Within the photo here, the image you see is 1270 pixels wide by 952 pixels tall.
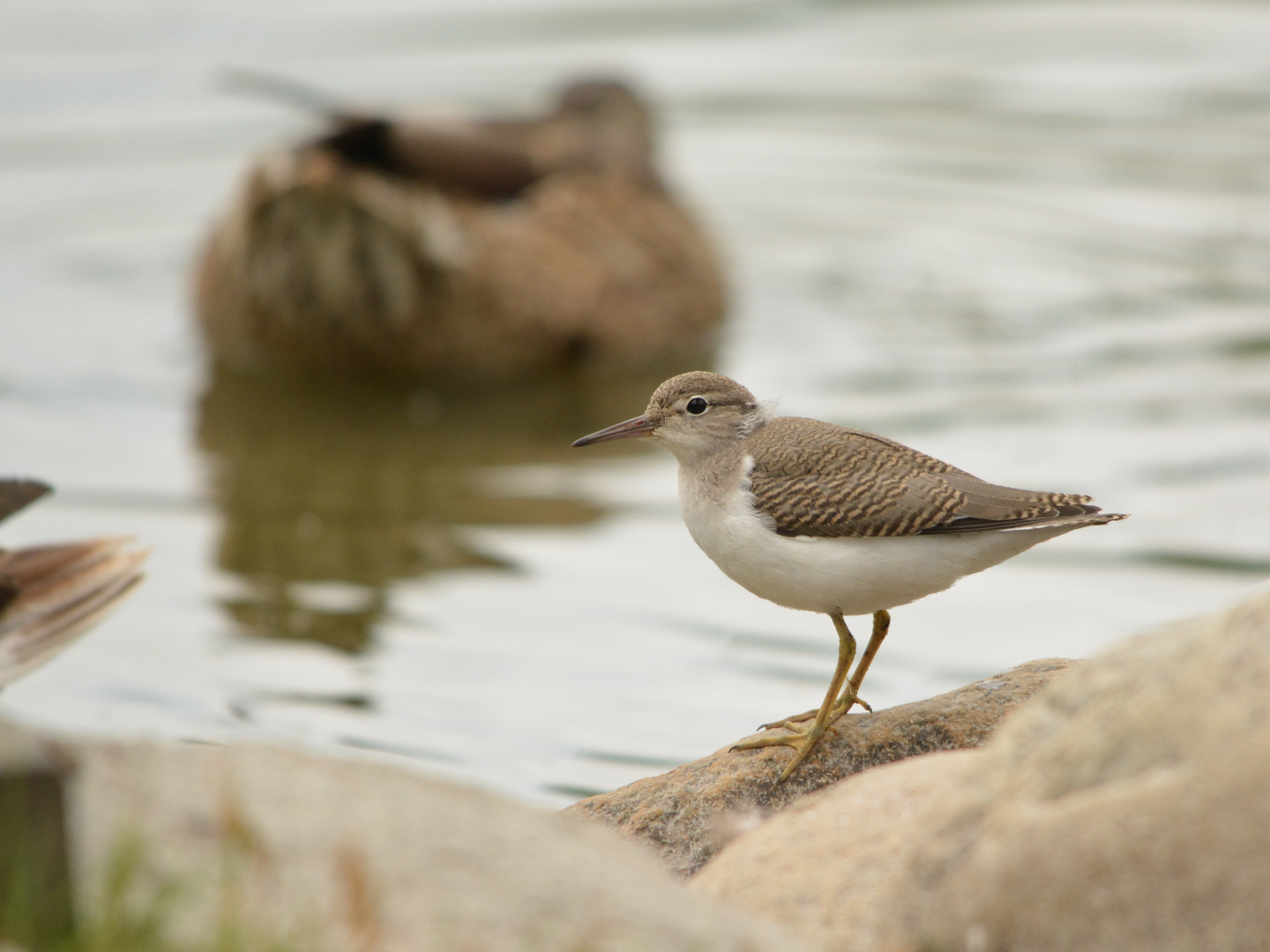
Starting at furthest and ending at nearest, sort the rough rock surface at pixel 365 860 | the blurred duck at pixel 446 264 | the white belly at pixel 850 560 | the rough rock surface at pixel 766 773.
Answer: the blurred duck at pixel 446 264
the rough rock surface at pixel 766 773
the white belly at pixel 850 560
the rough rock surface at pixel 365 860

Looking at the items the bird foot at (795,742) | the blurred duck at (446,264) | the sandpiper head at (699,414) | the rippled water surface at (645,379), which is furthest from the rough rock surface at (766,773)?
the blurred duck at (446,264)

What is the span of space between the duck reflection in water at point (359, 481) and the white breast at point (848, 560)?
2.77m

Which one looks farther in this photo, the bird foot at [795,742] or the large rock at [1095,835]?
the bird foot at [795,742]

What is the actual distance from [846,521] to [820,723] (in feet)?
2.05

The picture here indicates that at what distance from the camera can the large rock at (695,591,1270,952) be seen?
3.09 metres

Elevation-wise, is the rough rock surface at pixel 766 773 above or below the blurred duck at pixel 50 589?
below

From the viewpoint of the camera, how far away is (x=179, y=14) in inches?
602

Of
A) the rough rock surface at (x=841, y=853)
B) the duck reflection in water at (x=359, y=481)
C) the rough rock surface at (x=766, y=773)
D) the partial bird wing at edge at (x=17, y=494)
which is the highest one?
the partial bird wing at edge at (x=17, y=494)

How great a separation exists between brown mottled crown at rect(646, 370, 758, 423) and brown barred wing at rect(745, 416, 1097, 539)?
24 cm

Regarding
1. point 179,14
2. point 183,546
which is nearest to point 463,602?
point 183,546

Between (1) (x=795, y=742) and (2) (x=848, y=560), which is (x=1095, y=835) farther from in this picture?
(1) (x=795, y=742)

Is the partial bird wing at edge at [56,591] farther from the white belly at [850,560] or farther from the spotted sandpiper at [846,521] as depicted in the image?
the white belly at [850,560]

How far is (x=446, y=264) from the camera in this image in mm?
9969

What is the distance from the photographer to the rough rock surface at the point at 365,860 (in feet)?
10.0
